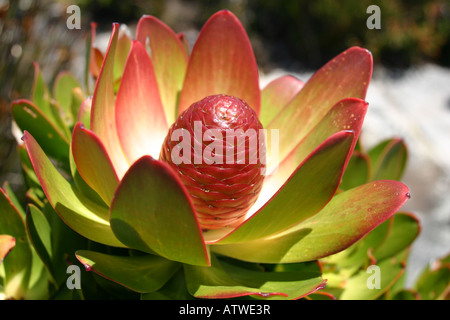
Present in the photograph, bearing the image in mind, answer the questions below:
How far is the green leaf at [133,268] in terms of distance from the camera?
2.15ft

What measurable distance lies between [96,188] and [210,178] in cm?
19

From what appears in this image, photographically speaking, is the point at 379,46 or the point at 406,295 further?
the point at 379,46

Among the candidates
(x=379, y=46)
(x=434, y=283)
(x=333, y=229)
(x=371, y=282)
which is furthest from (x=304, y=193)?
(x=379, y=46)

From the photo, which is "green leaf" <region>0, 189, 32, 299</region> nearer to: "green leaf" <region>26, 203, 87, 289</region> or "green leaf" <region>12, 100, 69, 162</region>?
"green leaf" <region>26, 203, 87, 289</region>

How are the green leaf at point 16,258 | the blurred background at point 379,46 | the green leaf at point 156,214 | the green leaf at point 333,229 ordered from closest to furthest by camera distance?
the green leaf at point 156,214, the green leaf at point 333,229, the green leaf at point 16,258, the blurred background at point 379,46

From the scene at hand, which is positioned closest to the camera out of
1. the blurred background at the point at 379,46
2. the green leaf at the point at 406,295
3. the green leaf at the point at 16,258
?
the green leaf at the point at 16,258

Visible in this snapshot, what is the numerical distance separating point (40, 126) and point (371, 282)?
70 centimetres

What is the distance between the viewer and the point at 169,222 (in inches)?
23.6

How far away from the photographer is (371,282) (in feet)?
2.81

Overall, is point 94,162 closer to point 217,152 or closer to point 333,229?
point 217,152

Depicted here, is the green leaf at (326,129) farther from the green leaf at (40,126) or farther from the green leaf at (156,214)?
the green leaf at (40,126)

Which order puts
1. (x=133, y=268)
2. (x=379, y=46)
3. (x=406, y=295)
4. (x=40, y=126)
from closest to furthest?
(x=133, y=268) → (x=40, y=126) → (x=406, y=295) → (x=379, y=46)

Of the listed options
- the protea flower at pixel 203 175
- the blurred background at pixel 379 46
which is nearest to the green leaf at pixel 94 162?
the protea flower at pixel 203 175

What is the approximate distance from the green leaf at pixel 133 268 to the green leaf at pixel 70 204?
34mm
